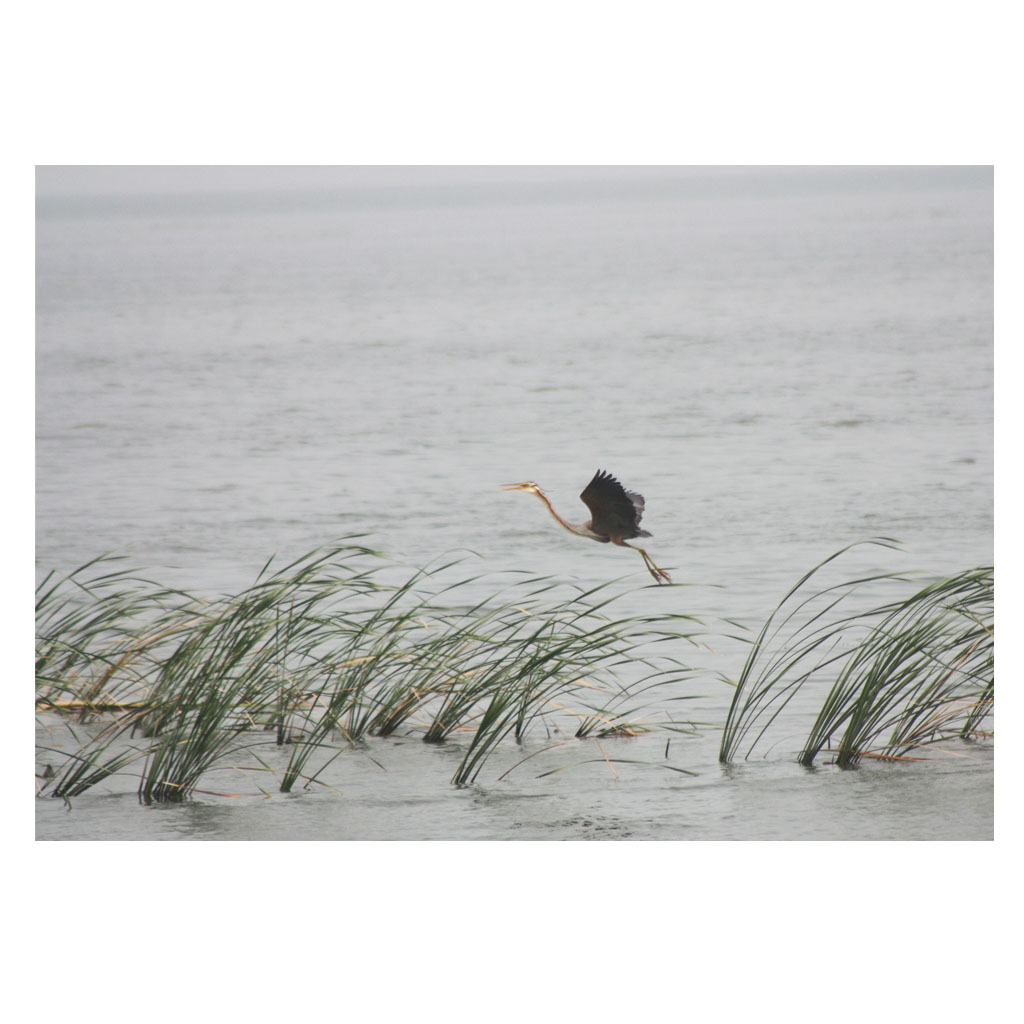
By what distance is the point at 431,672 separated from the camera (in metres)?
4.25

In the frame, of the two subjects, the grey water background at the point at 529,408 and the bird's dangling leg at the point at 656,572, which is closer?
the grey water background at the point at 529,408

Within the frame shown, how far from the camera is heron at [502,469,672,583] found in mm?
4281

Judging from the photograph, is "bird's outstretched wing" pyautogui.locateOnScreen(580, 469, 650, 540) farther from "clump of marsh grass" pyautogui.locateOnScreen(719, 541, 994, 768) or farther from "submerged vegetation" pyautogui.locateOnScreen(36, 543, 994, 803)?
"clump of marsh grass" pyautogui.locateOnScreen(719, 541, 994, 768)

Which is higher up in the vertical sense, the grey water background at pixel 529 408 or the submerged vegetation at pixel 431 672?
the grey water background at pixel 529 408

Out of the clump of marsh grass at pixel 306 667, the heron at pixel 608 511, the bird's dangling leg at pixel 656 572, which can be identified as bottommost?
the clump of marsh grass at pixel 306 667

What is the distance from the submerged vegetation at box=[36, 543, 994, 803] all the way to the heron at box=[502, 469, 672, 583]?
22cm

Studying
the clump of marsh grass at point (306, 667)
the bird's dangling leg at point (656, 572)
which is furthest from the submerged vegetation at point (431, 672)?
the bird's dangling leg at point (656, 572)

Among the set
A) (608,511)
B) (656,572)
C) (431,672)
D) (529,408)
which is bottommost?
(431,672)

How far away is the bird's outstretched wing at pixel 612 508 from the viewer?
14.0ft

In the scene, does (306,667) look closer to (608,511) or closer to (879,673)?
(608,511)

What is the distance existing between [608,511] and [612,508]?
0.6 inches

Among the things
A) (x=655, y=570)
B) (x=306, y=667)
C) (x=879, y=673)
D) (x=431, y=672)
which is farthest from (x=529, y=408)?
(x=879, y=673)

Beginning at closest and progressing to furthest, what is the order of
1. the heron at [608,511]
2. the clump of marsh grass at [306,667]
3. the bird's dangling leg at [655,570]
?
the clump of marsh grass at [306,667], the heron at [608,511], the bird's dangling leg at [655,570]

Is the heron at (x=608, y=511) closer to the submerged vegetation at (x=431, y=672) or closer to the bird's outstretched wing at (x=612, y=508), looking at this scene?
the bird's outstretched wing at (x=612, y=508)
